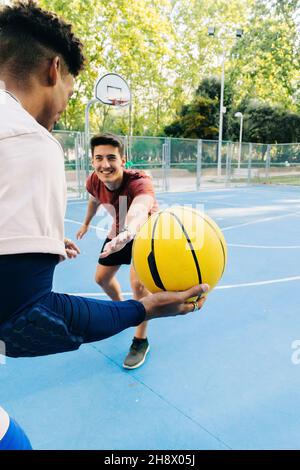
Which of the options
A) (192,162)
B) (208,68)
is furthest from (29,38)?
(208,68)

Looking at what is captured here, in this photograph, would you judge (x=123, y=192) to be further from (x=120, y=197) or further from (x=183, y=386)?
(x=183, y=386)

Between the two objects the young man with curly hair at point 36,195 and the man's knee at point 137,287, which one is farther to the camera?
the man's knee at point 137,287

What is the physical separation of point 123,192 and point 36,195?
2411mm

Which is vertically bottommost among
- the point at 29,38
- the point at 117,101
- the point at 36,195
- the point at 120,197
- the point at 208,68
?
the point at 120,197

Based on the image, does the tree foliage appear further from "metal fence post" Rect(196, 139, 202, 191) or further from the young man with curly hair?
the young man with curly hair

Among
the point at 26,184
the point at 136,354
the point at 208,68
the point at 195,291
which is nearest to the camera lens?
the point at 26,184

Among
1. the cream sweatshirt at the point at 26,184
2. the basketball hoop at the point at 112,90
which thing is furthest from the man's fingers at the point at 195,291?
the basketball hoop at the point at 112,90

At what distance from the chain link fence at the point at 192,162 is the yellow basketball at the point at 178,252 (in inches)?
457

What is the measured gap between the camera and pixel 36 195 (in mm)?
987

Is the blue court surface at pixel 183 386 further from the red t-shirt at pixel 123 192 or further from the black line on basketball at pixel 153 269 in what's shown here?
the red t-shirt at pixel 123 192

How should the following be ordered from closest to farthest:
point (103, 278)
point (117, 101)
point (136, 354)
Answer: point (136, 354), point (103, 278), point (117, 101)

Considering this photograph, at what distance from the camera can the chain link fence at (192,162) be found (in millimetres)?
A: 14531
